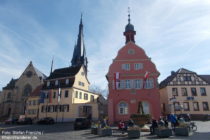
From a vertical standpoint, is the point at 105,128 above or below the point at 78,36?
below

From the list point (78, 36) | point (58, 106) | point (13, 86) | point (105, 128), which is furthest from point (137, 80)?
point (78, 36)

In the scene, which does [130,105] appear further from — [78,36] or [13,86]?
[78,36]

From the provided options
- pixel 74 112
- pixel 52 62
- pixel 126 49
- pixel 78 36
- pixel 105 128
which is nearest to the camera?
pixel 105 128

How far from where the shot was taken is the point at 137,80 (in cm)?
2831

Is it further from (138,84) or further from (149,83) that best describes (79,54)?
(149,83)

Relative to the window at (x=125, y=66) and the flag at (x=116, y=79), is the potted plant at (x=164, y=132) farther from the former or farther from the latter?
the window at (x=125, y=66)

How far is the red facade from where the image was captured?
27141 mm

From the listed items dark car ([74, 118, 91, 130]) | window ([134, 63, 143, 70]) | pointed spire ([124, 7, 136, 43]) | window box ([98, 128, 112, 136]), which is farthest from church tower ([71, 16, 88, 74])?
window box ([98, 128, 112, 136])

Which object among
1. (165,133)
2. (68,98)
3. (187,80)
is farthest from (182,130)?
(68,98)

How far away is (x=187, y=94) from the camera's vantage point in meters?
37.2

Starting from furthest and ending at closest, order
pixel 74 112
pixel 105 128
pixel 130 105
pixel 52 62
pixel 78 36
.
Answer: pixel 78 36, pixel 52 62, pixel 74 112, pixel 130 105, pixel 105 128

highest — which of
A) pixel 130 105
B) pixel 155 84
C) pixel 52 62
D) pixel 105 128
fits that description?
pixel 52 62

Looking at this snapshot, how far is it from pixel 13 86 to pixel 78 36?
33216 millimetres

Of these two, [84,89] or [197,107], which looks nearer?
[197,107]
